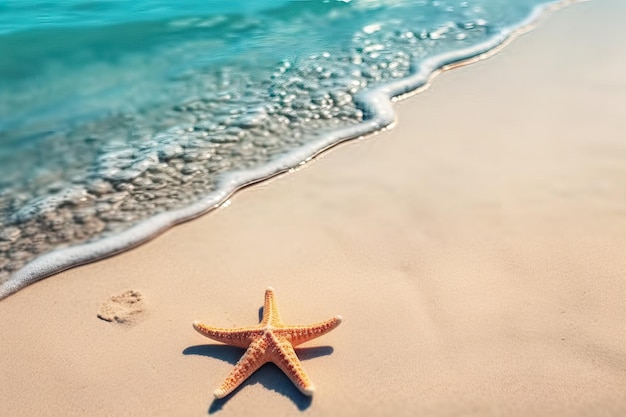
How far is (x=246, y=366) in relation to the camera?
3.20 meters

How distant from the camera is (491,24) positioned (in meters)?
8.28

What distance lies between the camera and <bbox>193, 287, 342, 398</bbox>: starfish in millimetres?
3154

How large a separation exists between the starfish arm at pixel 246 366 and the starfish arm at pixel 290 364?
7 centimetres

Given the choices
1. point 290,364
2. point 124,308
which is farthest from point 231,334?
point 124,308

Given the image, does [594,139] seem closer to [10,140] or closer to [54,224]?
[54,224]

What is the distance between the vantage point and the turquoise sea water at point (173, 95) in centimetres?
494

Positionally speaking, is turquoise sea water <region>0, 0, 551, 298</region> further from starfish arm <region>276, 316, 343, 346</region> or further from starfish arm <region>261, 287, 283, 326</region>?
starfish arm <region>276, 316, 343, 346</region>

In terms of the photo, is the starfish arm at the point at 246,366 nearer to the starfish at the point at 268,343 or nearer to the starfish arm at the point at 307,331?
the starfish at the point at 268,343

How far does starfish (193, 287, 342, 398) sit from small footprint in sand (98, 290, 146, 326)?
59cm

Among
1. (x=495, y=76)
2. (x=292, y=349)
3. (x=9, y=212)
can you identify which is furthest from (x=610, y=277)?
(x=9, y=212)

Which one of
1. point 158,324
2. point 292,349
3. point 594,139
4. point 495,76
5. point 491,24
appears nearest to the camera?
point 292,349

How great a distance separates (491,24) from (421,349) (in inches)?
249

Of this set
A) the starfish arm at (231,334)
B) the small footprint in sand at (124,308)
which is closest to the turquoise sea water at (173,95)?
the small footprint in sand at (124,308)

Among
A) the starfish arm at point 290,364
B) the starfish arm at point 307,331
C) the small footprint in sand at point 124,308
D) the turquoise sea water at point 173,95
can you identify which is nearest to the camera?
the starfish arm at point 290,364
